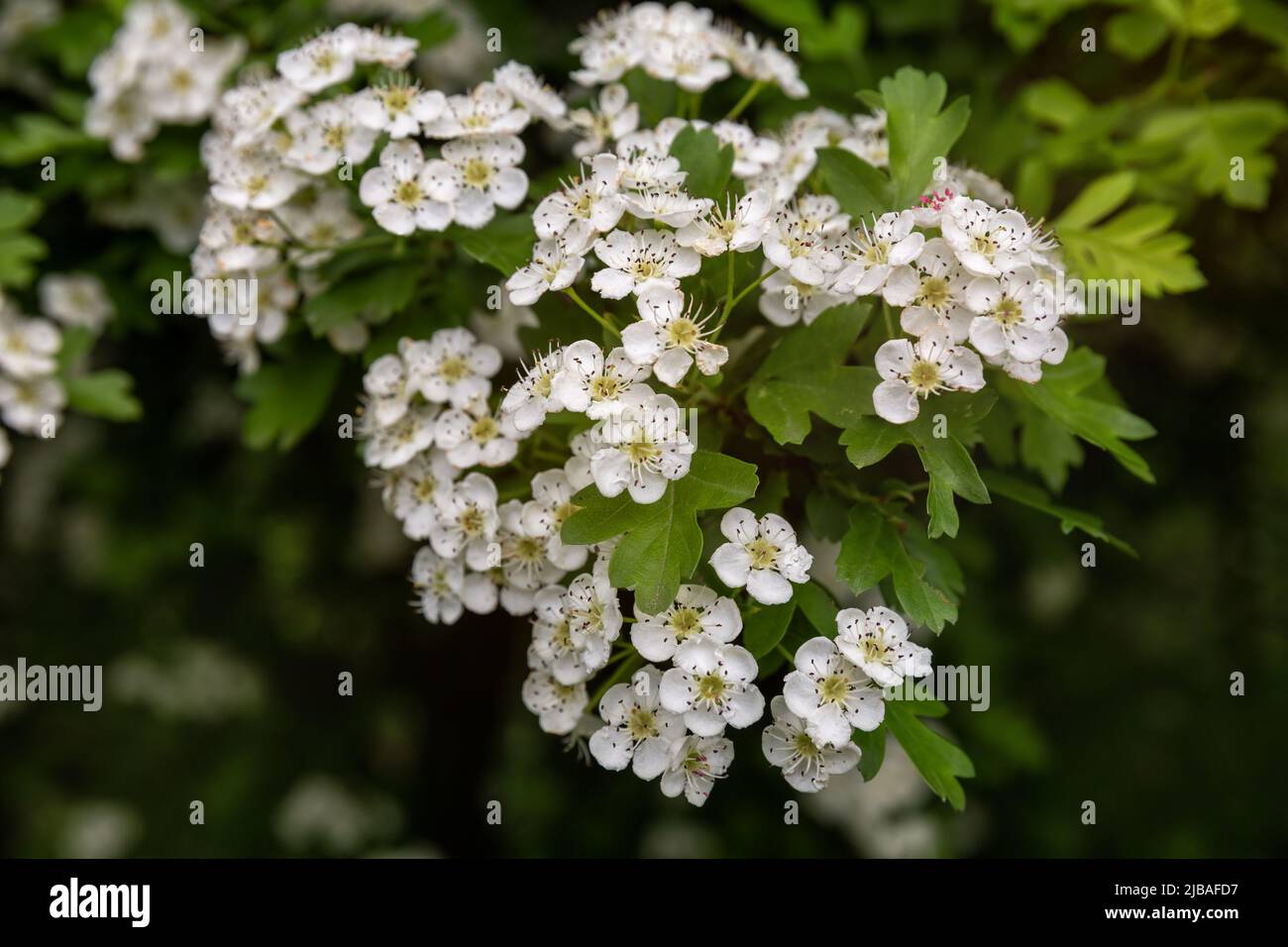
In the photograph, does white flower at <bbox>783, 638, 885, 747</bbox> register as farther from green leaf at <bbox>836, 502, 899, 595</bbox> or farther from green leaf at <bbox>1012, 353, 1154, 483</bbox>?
green leaf at <bbox>1012, 353, 1154, 483</bbox>

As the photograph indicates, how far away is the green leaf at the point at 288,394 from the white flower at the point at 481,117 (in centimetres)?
55

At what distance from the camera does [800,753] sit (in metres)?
1.50

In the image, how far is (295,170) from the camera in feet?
6.26

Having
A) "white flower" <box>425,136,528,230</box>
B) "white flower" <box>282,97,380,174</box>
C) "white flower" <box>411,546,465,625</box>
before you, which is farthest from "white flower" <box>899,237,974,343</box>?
"white flower" <box>282,97,380,174</box>

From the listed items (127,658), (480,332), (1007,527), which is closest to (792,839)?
(1007,527)

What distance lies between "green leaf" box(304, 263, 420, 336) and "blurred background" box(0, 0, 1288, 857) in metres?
0.73

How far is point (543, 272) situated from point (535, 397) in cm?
20

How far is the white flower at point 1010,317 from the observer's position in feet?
4.80

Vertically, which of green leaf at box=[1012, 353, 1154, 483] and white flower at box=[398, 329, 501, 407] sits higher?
white flower at box=[398, 329, 501, 407]

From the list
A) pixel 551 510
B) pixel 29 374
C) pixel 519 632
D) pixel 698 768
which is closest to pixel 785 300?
pixel 551 510

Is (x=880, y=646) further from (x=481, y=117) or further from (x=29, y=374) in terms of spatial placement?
(x=29, y=374)

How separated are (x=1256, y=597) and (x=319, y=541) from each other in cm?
336

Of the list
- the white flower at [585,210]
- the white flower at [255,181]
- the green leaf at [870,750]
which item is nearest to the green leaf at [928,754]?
the green leaf at [870,750]

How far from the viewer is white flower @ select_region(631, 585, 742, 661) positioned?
1.44 m
